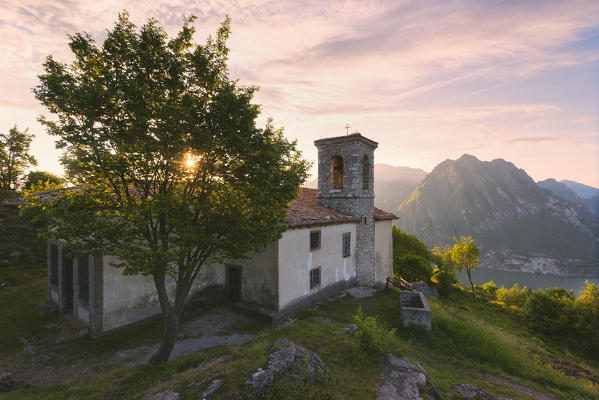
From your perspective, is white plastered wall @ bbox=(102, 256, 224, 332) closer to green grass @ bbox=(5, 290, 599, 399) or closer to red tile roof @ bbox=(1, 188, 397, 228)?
green grass @ bbox=(5, 290, 599, 399)

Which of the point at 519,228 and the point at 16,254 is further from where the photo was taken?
the point at 519,228

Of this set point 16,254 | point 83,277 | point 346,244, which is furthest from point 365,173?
point 16,254

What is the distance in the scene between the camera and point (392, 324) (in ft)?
41.6

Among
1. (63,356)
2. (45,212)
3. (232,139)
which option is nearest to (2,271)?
(63,356)

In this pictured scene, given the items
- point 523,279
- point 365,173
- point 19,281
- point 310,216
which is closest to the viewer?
point 310,216

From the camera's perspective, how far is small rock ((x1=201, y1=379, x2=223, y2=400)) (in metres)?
5.59

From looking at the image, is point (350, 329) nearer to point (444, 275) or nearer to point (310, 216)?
point (310, 216)

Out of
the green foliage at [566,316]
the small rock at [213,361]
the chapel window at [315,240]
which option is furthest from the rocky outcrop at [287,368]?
the green foliage at [566,316]

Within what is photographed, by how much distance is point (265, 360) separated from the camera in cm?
670

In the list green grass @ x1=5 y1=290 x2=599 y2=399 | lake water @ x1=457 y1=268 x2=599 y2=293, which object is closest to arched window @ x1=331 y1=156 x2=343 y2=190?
green grass @ x1=5 y1=290 x2=599 y2=399

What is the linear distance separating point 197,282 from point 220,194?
8.26 meters

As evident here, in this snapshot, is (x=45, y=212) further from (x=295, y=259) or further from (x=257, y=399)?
(x=295, y=259)

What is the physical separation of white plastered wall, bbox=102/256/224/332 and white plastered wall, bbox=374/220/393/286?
15368 mm

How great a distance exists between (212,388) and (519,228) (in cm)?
22928
